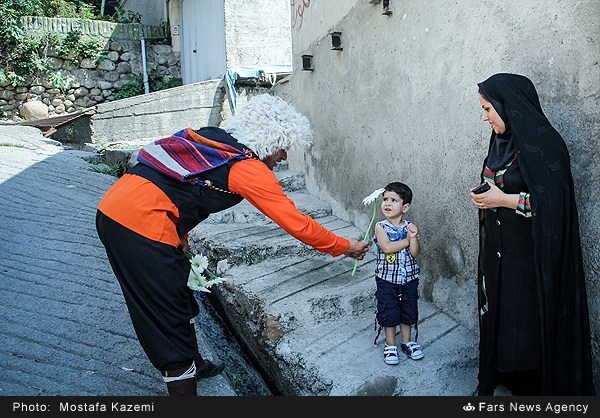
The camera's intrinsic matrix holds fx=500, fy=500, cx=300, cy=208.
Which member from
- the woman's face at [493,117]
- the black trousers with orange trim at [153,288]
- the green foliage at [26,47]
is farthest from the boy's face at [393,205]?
the green foliage at [26,47]

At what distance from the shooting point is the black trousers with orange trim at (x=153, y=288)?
92.7 inches

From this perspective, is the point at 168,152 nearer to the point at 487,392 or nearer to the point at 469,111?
the point at 469,111

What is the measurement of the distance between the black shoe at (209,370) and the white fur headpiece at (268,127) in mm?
1349

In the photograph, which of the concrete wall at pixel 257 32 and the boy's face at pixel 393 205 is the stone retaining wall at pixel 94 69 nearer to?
the concrete wall at pixel 257 32

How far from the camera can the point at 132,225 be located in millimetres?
2344

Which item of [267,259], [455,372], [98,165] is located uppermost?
[98,165]

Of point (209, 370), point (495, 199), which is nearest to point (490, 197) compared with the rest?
point (495, 199)

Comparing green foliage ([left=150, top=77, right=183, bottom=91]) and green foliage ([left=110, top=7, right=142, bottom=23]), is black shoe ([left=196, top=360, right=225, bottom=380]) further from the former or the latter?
green foliage ([left=110, top=7, right=142, bottom=23])

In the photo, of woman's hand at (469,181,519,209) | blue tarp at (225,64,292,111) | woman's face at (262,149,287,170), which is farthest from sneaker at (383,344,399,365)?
blue tarp at (225,64,292,111)

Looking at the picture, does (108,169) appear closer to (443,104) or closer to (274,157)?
(274,157)

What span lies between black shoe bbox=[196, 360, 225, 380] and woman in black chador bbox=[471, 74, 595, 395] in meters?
1.60

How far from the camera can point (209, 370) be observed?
3059 mm
